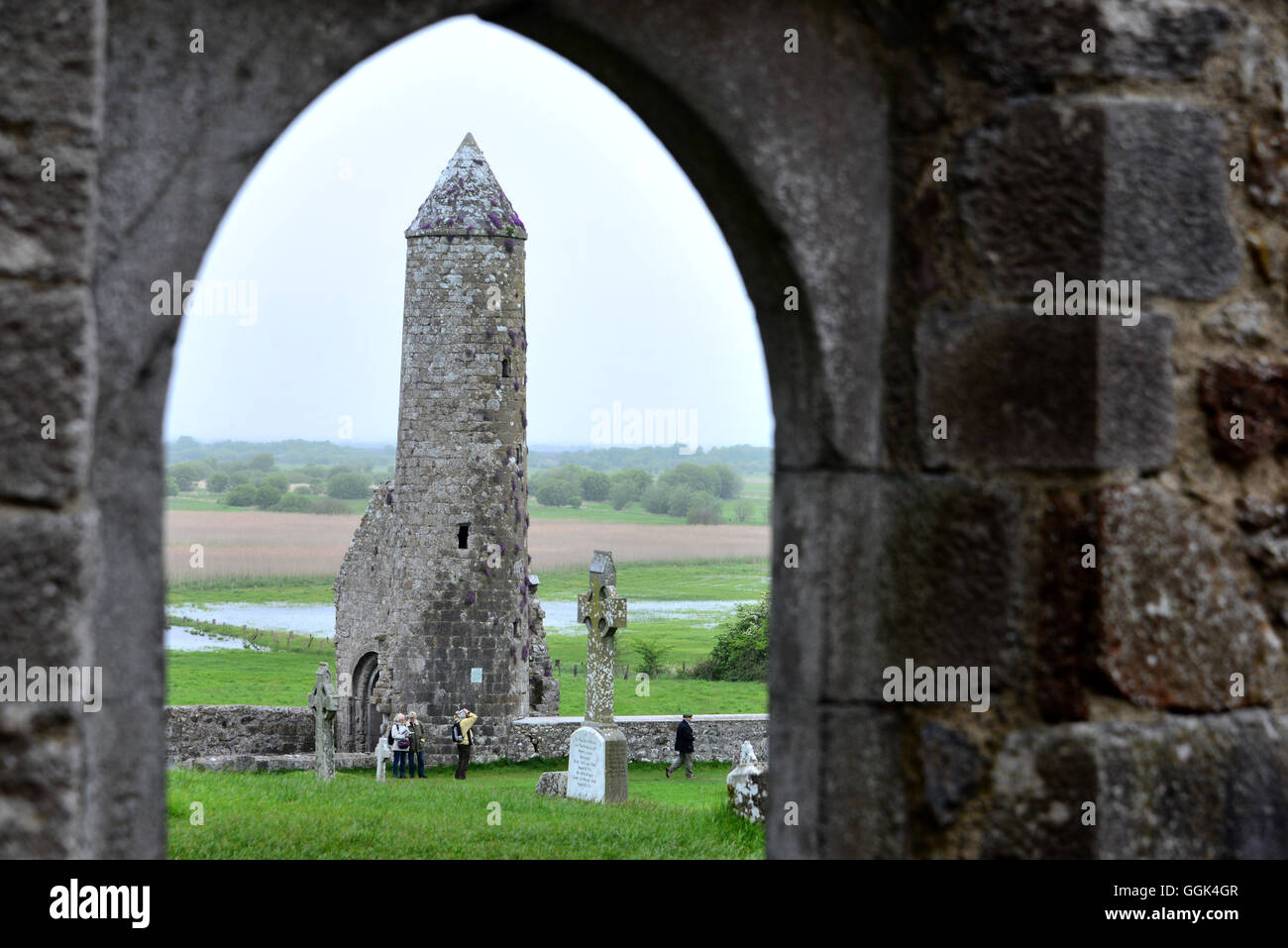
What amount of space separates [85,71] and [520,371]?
1989 cm

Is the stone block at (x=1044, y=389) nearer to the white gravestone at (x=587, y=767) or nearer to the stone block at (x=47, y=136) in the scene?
the stone block at (x=47, y=136)

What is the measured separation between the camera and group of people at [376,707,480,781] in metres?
18.5

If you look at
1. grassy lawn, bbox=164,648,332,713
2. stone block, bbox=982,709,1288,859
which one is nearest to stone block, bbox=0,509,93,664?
stone block, bbox=982,709,1288,859

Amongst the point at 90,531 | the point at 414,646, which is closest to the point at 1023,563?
the point at 90,531

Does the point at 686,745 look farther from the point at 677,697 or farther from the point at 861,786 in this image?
the point at 861,786

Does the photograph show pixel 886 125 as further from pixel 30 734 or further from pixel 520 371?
pixel 520 371

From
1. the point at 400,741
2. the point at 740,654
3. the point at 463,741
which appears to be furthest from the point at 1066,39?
the point at 740,654

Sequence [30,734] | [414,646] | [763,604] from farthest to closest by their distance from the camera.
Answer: [763,604]
[414,646]
[30,734]

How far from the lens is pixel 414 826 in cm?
932

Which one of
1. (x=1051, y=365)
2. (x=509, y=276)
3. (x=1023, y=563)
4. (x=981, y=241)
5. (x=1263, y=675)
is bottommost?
(x=1263, y=675)

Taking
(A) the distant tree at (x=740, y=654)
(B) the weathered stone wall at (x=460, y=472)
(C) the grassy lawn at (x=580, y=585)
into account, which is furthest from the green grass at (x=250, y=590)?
(B) the weathered stone wall at (x=460, y=472)

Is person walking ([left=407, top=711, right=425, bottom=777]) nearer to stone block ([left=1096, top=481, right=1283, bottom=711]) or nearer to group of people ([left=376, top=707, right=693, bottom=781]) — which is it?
group of people ([left=376, top=707, right=693, bottom=781])

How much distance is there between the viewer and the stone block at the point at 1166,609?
2629 millimetres

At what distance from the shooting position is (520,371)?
2191 cm
